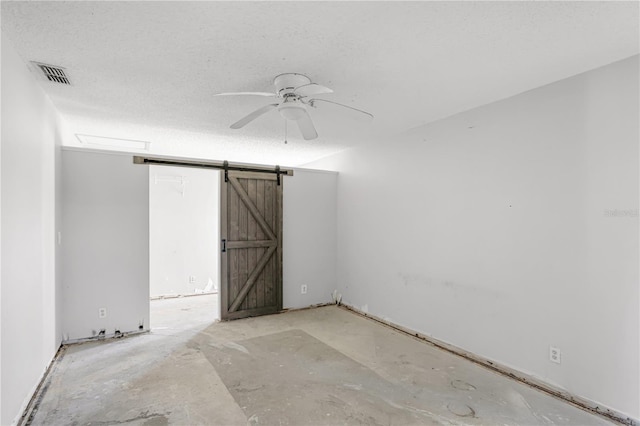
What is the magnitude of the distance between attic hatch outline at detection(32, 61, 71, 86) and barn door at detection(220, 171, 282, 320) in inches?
82.2

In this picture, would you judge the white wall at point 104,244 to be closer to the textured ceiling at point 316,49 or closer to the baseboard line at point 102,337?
the baseboard line at point 102,337

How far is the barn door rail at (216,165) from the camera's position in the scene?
3905 millimetres

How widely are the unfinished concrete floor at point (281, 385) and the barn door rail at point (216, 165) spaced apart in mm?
2067

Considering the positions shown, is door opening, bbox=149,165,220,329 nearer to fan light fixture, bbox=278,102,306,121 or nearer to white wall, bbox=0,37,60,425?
white wall, bbox=0,37,60,425

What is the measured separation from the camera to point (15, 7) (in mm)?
1714

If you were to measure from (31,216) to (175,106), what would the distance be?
1527 millimetres

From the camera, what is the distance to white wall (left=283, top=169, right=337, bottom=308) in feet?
16.2

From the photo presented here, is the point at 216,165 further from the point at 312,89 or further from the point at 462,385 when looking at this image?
the point at 462,385

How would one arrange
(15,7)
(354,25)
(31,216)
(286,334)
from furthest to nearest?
(286,334) → (31,216) → (354,25) → (15,7)

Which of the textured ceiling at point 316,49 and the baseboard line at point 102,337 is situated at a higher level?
the textured ceiling at point 316,49

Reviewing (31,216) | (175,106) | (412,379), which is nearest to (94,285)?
(31,216)

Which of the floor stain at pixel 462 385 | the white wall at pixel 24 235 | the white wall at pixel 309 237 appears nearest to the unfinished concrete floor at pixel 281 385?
the floor stain at pixel 462 385

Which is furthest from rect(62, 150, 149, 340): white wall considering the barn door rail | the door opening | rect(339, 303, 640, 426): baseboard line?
rect(339, 303, 640, 426): baseboard line

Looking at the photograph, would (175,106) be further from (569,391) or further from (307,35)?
→ (569,391)
